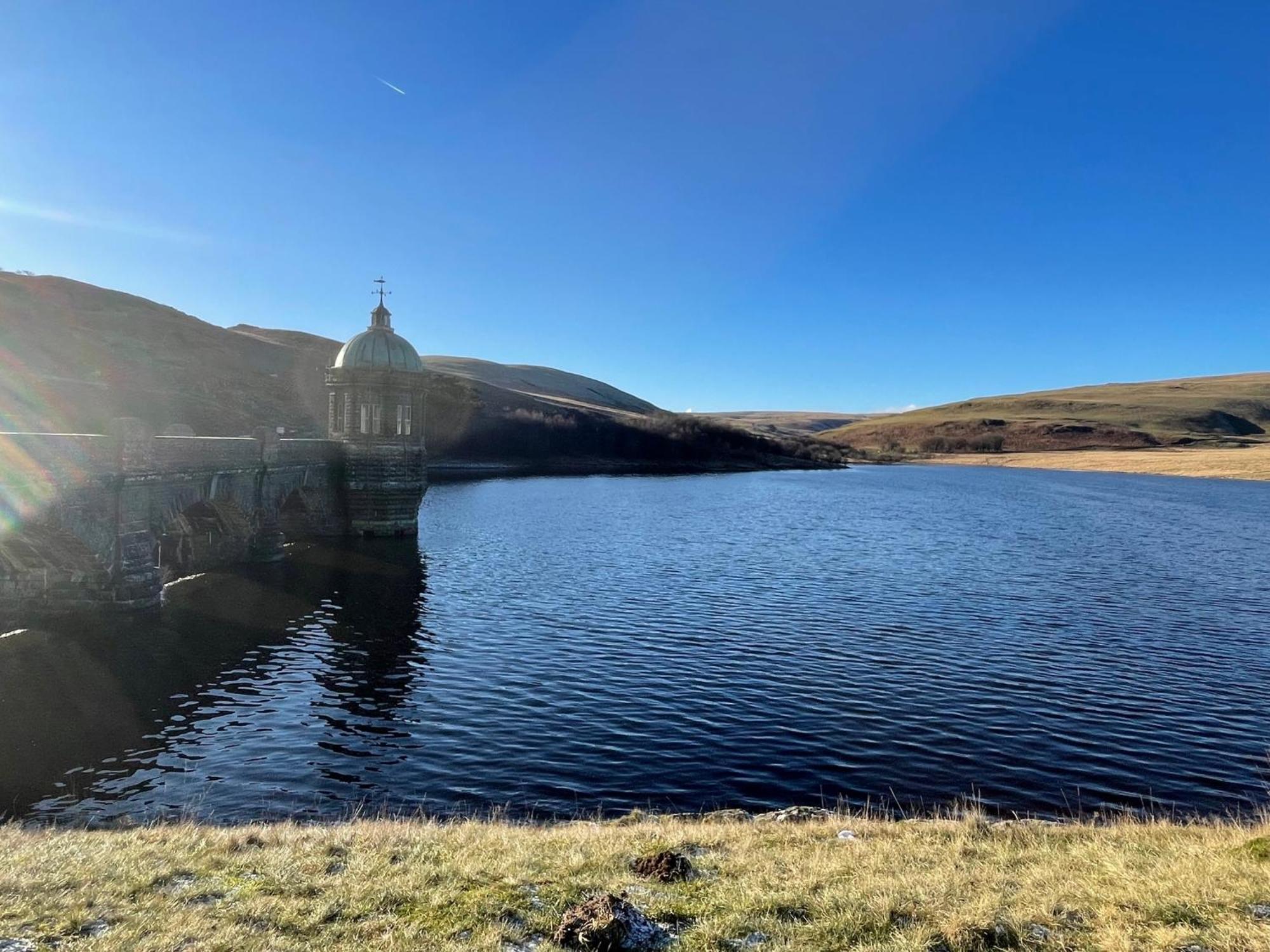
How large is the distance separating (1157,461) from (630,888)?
17569 centimetres

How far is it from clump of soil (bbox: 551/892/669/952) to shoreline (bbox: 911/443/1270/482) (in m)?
155

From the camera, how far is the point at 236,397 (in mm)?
105312

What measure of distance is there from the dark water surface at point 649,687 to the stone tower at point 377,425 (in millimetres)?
5305

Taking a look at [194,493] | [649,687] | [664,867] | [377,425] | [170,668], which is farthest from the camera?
[377,425]

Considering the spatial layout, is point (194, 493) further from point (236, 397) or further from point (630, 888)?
point (236, 397)

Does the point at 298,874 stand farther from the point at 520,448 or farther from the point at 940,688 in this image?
the point at 520,448

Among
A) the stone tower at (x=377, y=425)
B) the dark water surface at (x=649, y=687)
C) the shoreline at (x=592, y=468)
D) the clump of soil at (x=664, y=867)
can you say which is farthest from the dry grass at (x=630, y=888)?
the shoreline at (x=592, y=468)

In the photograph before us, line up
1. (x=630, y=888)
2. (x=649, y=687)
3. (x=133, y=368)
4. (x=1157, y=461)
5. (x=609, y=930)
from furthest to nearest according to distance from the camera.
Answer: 1. (x=1157, y=461)
2. (x=133, y=368)
3. (x=649, y=687)
4. (x=630, y=888)
5. (x=609, y=930)

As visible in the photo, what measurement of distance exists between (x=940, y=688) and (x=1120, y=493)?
93030mm

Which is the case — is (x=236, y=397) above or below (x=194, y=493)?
above

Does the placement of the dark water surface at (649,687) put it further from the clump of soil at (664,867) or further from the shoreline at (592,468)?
the shoreline at (592,468)

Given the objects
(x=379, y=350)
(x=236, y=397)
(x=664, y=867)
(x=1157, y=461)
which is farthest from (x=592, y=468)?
(x=664, y=867)

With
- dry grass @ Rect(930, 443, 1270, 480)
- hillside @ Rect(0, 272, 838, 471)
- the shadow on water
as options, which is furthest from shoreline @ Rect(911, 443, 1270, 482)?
the shadow on water

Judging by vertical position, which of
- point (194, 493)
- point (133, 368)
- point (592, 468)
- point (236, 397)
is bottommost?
point (592, 468)
